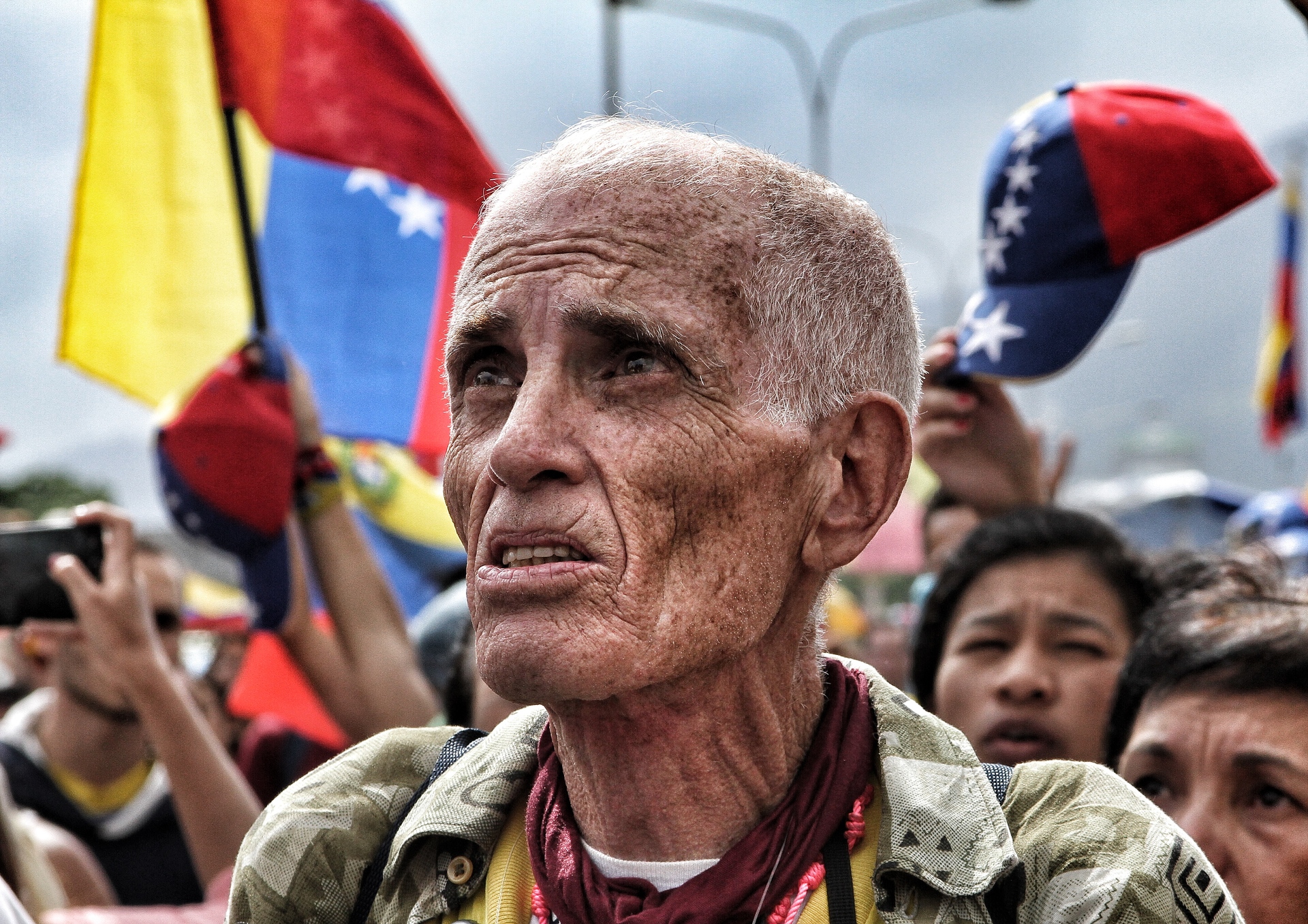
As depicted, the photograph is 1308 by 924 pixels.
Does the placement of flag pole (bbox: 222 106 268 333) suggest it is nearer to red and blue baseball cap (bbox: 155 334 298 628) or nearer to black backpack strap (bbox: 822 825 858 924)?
red and blue baseball cap (bbox: 155 334 298 628)

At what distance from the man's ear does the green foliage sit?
5584 cm

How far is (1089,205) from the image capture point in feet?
11.1

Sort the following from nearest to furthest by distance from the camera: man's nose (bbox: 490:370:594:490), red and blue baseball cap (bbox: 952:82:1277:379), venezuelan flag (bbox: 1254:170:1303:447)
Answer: man's nose (bbox: 490:370:594:490), red and blue baseball cap (bbox: 952:82:1277:379), venezuelan flag (bbox: 1254:170:1303:447)

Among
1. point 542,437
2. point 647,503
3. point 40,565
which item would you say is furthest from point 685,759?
point 40,565

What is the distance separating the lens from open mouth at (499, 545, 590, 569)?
5.22ft

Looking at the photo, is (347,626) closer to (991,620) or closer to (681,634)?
(991,620)

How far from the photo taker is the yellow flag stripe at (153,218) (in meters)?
4.58

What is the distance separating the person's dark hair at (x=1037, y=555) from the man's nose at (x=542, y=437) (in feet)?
6.97

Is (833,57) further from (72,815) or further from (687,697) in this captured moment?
(687,697)

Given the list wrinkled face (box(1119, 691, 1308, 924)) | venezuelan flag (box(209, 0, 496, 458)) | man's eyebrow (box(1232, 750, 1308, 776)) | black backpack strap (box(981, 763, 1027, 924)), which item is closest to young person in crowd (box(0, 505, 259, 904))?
venezuelan flag (box(209, 0, 496, 458))

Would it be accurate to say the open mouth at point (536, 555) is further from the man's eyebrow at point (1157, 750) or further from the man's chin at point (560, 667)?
the man's eyebrow at point (1157, 750)

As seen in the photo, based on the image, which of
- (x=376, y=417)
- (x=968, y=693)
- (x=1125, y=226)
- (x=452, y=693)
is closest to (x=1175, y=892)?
(x=968, y=693)

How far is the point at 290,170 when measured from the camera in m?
5.48

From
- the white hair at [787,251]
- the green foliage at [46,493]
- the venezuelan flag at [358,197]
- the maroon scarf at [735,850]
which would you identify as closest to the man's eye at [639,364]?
the white hair at [787,251]
